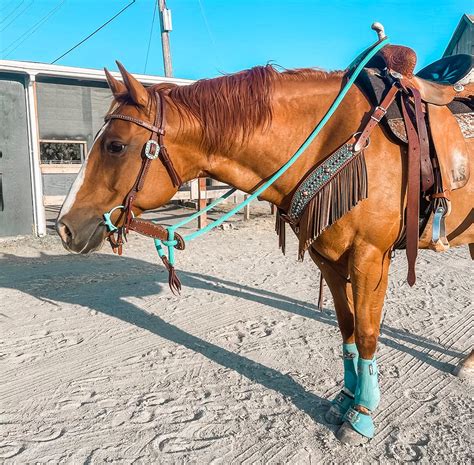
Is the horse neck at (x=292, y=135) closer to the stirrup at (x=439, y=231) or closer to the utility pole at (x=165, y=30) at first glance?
the stirrup at (x=439, y=231)

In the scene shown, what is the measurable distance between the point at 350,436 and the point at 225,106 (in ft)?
6.21

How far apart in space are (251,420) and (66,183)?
911 centimetres

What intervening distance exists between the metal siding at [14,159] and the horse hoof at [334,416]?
25.1 ft

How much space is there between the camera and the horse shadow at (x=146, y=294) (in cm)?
305

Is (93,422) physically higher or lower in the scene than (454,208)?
lower

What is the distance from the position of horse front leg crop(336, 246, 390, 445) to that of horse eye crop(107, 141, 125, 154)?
4.17ft

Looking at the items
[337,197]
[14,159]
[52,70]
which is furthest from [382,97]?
[52,70]

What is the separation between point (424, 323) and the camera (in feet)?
13.0

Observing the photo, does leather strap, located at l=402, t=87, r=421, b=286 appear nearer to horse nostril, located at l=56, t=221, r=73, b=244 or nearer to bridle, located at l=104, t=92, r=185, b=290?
bridle, located at l=104, t=92, r=185, b=290

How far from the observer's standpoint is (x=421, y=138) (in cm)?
208

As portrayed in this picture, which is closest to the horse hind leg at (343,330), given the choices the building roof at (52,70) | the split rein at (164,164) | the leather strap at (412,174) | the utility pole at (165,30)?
the leather strap at (412,174)

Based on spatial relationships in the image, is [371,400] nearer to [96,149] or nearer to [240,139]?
[240,139]

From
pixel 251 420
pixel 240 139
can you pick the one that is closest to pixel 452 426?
pixel 251 420

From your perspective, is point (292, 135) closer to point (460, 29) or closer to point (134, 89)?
point (134, 89)
